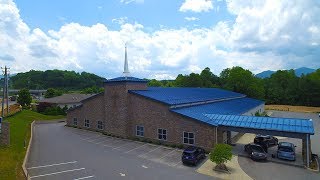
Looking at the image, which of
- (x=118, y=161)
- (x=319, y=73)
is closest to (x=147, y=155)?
(x=118, y=161)

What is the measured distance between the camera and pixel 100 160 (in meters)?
30.6

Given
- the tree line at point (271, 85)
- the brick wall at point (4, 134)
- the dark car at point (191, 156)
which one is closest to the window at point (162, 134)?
the dark car at point (191, 156)

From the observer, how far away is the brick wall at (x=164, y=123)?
112ft

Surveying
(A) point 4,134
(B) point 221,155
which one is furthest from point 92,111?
(B) point 221,155

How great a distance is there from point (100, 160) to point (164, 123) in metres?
11.2

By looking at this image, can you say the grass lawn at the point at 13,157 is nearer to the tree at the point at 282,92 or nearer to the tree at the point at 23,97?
the tree at the point at 23,97

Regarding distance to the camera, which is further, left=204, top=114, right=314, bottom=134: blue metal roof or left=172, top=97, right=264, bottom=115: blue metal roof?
left=172, top=97, right=264, bottom=115: blue metal roof

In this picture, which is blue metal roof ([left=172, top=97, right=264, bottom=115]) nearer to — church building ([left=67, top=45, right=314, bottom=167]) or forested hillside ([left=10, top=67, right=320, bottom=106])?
church building ([left=67, top=45, right=314, bottom=167])

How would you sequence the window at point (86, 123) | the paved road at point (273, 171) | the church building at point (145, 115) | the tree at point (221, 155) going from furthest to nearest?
the window at point (86, 123) → the church building at point (145, 115) → the tree at point (221, 155) → the paved road at point (273, 171)

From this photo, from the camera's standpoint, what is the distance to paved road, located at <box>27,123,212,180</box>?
84.2 feet

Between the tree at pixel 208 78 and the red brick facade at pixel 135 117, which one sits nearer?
the red brick facade at pixel 135 117

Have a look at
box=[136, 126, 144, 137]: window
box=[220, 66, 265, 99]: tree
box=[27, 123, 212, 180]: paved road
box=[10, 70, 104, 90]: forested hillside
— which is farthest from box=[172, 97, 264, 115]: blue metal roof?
box=[10, 70, 104, 90]: forested hillside

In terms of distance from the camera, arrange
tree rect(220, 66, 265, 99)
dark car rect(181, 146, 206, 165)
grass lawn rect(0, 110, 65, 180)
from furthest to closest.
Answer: tree rect(220, 66, 265, 99) → dark car rect(181, 146, 206, 165) → grass lawn rect(0, 110, 65, 180)

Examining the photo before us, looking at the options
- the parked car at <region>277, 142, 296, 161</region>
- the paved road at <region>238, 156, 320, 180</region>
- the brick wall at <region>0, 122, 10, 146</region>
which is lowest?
the paved road at <region>238, 156, 320, 180</region>
